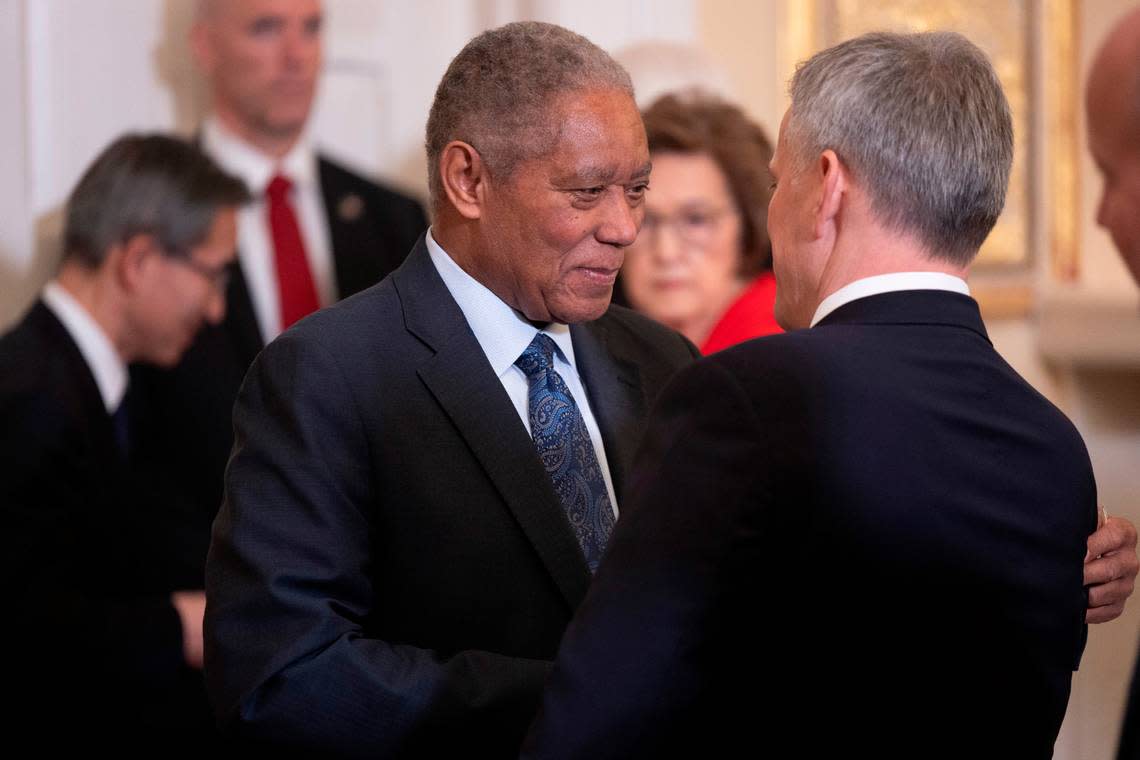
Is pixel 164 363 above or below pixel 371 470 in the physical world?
below

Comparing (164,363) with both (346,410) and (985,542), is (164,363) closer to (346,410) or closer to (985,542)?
(346,410)

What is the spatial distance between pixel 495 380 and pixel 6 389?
1.48 m

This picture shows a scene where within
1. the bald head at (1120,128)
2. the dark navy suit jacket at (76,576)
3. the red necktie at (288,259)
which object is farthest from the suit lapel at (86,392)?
the bald head at (1120,128)

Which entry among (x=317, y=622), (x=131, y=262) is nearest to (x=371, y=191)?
(x=131, y=262)

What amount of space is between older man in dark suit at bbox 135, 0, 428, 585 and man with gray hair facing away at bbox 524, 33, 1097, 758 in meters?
2.19

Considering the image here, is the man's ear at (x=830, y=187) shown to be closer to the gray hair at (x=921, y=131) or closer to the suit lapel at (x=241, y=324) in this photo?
the gray hair at (x=921, y=131)

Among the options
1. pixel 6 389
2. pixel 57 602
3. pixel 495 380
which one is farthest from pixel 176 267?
pixel 495 380

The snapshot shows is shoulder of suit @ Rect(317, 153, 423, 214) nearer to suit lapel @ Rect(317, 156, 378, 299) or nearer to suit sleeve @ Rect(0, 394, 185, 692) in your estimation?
suit lapel @ Rect(317, 156, 378, 299)

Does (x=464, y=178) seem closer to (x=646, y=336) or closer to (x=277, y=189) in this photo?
(x=646, y=336)

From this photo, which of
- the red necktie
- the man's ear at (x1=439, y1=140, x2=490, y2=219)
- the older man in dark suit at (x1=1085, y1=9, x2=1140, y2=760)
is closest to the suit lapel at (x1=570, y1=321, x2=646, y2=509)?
the man's ear at (x1=439, y1=140, x2=490, y2=219)

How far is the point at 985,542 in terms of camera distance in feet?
4.70

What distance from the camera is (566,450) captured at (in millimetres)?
1887

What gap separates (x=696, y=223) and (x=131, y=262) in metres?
1.24

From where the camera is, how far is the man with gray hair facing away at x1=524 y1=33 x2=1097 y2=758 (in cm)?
139
